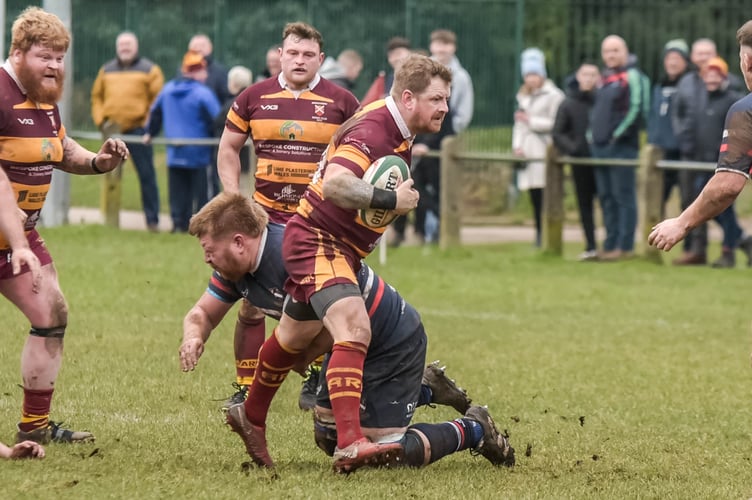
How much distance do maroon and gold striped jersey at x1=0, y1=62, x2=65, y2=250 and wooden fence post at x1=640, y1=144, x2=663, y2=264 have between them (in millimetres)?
11151

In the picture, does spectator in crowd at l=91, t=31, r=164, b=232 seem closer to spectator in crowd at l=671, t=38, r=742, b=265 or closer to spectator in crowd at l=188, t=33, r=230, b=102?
spectator in crowd at l=188, t=33, r=230, b=102

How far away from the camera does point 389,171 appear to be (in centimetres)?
706

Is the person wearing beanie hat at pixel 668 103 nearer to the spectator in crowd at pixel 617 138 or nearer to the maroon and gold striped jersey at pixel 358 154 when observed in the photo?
the spectator in crowd at pixel 617 138

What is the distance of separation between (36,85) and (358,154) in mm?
1596

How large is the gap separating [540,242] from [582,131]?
60.7 inches

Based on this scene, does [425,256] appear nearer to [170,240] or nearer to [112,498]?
[170,240]

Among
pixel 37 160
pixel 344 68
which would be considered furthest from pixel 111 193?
pixel 37 160

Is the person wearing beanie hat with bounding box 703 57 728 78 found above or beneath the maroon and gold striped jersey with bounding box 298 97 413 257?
above

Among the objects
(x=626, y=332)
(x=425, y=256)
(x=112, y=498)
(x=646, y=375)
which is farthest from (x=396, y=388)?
(x=425, y=256)

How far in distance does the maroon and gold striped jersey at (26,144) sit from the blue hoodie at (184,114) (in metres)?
12.1

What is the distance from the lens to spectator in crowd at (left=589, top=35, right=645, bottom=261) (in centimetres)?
1797

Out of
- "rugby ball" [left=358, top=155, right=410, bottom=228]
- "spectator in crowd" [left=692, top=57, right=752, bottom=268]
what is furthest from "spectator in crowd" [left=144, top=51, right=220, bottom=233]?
"rugby ball" [left=358, top=155, right=410, bottom=228]

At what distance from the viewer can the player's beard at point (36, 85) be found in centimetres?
733

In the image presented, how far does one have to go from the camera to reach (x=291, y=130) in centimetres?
953
